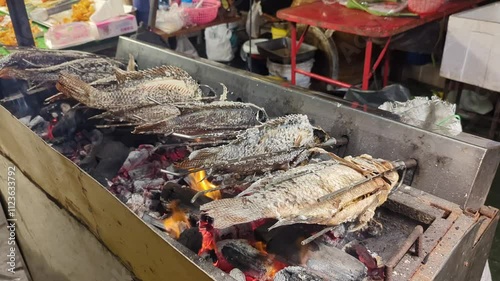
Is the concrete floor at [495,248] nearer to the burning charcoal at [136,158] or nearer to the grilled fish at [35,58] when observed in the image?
the burning charcoal at [136,158]

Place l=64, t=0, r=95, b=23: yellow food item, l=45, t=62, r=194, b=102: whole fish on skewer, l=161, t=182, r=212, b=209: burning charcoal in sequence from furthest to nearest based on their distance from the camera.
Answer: l=64, t=0, r=95, b=23: yellow food item, l=45, t=62, r=194, b=102: whole fish on skewer, l=161, t=182, r=212, b=209: burning charcoal

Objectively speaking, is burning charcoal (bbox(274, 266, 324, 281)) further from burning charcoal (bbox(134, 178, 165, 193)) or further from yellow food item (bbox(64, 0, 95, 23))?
yellow food item (bbox(64, 0, 95, 23))

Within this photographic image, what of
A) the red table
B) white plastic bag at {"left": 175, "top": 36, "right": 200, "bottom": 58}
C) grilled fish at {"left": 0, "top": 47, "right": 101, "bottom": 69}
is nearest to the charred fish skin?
grilled fish at {"left": 0, "top": 47, "right": 101, "bottom": 69}

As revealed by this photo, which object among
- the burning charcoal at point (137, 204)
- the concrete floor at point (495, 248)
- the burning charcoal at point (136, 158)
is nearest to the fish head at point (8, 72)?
the burning charcoal at point (136, 158)

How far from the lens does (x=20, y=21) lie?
3.87 meters

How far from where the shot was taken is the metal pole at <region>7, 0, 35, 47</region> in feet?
12.3

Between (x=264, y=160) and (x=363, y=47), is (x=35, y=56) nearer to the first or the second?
(x=264, y=160)

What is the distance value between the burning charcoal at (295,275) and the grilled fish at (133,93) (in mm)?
1427

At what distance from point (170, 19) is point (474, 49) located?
3.99 meters

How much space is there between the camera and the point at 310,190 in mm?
1781

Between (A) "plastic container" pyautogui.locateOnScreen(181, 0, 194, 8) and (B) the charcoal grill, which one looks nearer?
(B) the charcoal grill

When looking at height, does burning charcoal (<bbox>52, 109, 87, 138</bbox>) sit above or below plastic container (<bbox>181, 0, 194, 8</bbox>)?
below

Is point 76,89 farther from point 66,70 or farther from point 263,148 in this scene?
point 263,148

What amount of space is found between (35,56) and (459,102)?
218 inches
